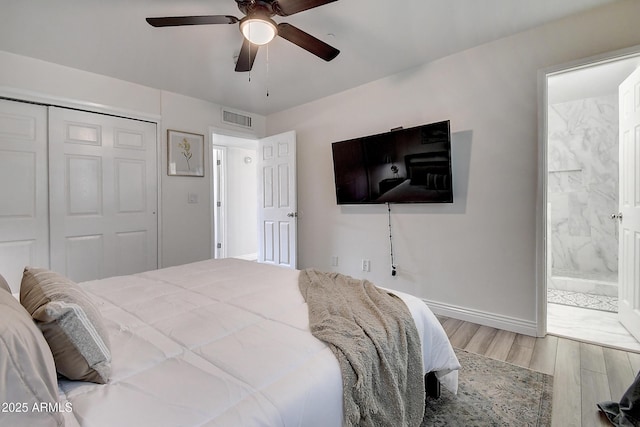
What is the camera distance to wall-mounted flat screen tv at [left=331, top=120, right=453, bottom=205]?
266cm

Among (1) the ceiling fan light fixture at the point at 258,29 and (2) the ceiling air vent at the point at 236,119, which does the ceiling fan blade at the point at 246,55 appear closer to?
(1) the ceiling fan light fixture at the point at 258,29

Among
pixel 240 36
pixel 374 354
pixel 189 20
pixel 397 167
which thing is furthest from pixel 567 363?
pixel 240 36

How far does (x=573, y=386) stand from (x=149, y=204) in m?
4.00

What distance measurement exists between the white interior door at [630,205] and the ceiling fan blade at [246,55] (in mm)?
2906

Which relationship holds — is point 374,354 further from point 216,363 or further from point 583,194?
point 583,194

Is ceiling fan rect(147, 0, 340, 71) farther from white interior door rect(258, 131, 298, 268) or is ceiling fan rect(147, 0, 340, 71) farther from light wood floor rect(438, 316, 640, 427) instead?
light wood floor rect(438, 316, 640, 427)

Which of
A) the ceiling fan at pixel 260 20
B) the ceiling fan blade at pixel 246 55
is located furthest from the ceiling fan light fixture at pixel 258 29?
the ceiling fan blade at pixel 246 55

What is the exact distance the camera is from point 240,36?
7.80 feet

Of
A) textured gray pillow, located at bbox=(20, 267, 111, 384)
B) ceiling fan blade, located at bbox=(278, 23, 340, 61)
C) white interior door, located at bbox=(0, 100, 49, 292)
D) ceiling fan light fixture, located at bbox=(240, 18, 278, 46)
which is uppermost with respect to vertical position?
ceiling fan blade, located at bbox=(278, 23, 340, 61)

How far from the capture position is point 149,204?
11.2ft

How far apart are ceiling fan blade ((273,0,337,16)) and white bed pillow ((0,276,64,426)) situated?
5.77ft

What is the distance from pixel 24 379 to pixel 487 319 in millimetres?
2946

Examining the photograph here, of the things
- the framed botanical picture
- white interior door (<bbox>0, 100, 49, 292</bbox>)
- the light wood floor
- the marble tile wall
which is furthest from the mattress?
the marble tile wall

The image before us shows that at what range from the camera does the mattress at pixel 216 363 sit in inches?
29.5
